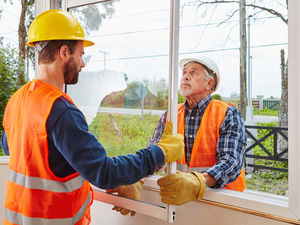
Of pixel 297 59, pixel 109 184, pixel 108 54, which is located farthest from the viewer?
pixel 108 54

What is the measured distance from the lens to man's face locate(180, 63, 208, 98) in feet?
7.38

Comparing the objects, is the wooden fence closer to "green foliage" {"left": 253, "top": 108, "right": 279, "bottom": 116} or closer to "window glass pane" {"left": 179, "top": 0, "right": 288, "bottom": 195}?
"window glass pane" {"left": 179, "top": 0, "right": 288, "bottom": 195}

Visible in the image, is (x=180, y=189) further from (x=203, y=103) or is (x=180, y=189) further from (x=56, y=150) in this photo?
(x=203, y=103)

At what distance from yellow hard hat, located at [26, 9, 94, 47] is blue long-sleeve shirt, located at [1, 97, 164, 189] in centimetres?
34

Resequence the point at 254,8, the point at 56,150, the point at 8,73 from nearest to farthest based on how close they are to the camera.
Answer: the point at 56,150 → the point at 254,8 → the point at 8,73

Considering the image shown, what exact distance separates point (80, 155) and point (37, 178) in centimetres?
28

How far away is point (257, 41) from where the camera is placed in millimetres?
2039

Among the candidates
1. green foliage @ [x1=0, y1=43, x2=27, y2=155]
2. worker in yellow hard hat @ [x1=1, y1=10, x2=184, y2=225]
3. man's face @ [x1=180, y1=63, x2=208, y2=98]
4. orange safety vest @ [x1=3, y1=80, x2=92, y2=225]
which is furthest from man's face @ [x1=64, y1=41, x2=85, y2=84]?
green foliage @ [x1=0, y1=43, x2=27, y2=155]

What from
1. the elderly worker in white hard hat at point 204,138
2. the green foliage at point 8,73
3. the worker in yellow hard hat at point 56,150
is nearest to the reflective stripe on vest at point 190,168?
the elderly worker in white hard hat at point 204,138

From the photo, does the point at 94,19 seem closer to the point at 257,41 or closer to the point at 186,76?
the point at 186,76

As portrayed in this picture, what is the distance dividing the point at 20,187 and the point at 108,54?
1.00 m

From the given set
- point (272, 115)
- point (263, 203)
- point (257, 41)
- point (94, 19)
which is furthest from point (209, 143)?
point (94, 19)

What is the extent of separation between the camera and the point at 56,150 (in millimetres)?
1212

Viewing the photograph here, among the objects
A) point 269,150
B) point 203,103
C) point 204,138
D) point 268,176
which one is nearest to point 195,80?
point 203,103
